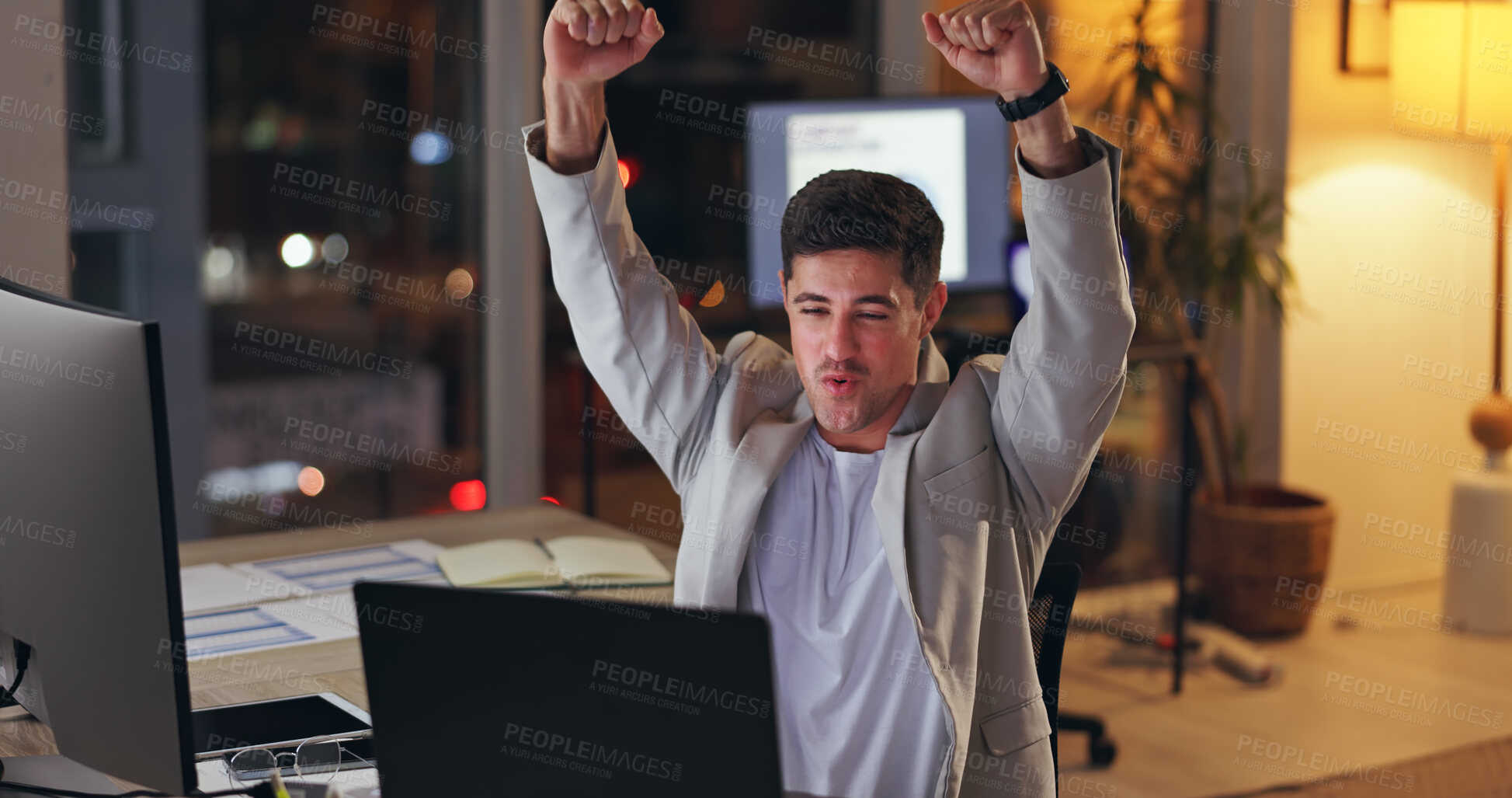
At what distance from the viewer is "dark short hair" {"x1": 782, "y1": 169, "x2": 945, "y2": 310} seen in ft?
4.82

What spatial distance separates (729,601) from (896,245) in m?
0.42

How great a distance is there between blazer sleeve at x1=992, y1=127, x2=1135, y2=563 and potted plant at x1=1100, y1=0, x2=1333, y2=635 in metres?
2.63

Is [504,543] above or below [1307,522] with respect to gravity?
above

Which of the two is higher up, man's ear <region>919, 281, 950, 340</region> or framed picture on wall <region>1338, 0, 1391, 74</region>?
framed picture on wall <region>1338, 0, 1391, 74</region>

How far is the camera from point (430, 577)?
2182mm

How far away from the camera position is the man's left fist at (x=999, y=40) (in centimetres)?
133

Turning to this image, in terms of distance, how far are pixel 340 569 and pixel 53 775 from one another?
0.84 meters

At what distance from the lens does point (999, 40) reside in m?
1.34

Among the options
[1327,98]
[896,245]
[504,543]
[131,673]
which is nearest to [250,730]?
[131,673]

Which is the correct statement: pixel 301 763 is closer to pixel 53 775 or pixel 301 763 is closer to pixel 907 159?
pixel 53 775

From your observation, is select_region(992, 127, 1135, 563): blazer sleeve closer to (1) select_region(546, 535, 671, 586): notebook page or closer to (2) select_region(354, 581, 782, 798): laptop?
(2) select_region(354, 581, 782, 798): laptop

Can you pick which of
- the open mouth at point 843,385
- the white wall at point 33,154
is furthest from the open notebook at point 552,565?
the white wall at point 33,154

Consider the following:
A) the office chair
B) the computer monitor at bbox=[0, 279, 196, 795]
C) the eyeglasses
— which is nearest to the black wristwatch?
the office chair

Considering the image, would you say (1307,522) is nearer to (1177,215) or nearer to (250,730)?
(1177,215)
